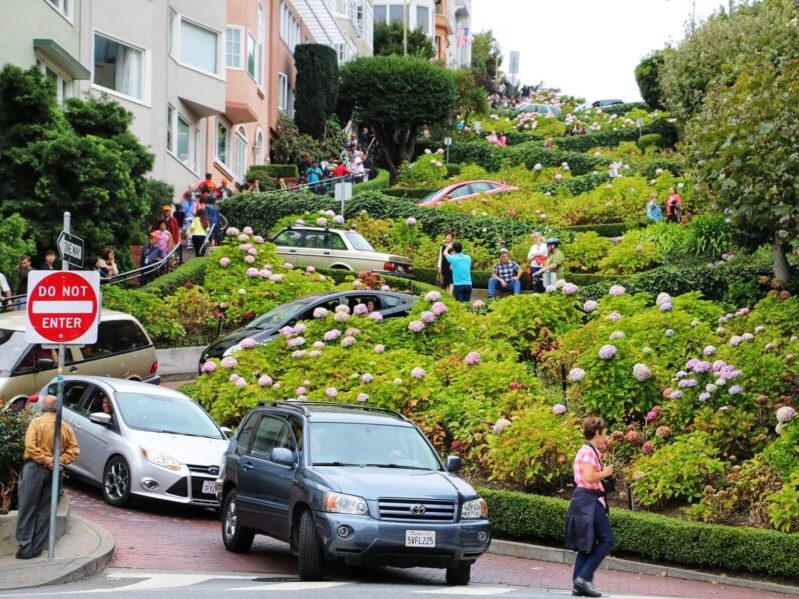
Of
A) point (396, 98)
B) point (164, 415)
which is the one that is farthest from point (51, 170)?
point (396, 98)

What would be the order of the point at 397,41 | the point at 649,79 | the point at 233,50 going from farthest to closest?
Result: the point at 397,41 < the point at 649,79 < the point at 233,50

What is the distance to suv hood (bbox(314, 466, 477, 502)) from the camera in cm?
1252

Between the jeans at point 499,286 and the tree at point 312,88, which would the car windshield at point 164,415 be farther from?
the tree at point 312,88

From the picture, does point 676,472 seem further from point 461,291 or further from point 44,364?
point 461,291

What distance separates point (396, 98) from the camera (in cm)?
6206

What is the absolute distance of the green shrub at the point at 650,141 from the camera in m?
63.9

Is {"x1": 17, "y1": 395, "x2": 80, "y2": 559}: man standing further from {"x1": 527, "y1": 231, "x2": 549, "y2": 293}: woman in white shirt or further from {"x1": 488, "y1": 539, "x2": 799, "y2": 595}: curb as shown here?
{"x1": 527, "y1": 231, "x2": 549, "y2": 293}: woman in white shirt

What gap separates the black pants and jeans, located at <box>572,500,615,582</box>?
4.95m

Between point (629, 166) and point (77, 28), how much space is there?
20.8 metres

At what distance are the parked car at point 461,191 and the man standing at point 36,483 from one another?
27.5 meters

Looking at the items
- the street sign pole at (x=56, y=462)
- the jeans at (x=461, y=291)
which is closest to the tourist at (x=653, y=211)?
the jeans at (x=461, y=291)

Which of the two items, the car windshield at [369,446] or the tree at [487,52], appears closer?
the car windshield at [369,446]

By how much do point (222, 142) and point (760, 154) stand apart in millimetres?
27962

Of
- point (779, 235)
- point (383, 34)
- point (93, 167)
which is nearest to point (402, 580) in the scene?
Result: point (779, 235)
